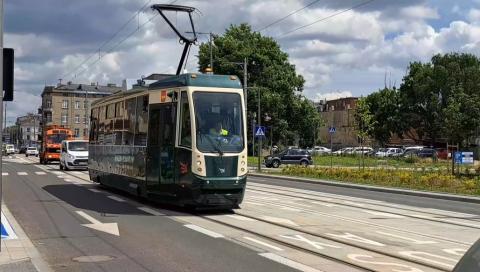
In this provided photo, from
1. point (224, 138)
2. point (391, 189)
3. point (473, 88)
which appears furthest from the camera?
point (473, 88)

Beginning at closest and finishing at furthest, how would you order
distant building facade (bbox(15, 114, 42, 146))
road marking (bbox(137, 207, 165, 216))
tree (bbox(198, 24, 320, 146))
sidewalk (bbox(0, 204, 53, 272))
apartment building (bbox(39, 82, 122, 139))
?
sidewalk (bbox(0, 204, 53, 272)) → road marking (bbox(137, 207, 165, 216)) → tree (bbox(198, 24, 320, 146)) → apartment building (bbox(39, 82, 122, 139)) → distant building facade (bbox(15, 114, 42, 146))

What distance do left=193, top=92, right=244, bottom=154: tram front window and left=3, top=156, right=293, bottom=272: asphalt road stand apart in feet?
6.80

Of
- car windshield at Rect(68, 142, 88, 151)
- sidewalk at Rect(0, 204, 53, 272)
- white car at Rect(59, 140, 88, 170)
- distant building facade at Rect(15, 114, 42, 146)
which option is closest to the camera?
sidewalk at Rect(0, 204, 53, 272)

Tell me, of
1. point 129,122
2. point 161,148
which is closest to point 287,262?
point 161,148

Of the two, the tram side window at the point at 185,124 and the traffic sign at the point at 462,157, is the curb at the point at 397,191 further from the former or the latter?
the tram side window at the point at 185,124

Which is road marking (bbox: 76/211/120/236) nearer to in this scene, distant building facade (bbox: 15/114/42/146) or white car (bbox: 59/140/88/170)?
white car (bbox: 59/140/88/170)

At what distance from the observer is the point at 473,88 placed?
3243 inches

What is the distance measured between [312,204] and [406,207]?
274cm

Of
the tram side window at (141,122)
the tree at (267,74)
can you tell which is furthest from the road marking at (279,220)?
the tree at (267,74)

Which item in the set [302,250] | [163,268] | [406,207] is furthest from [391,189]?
[163,268]

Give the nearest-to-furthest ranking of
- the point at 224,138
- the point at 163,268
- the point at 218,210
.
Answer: the point at 163,268
the point at 224,138
the point at 218,210

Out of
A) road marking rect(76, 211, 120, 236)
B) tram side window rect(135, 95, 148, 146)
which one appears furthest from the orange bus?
road marking rect(76, 211, 120, 236)

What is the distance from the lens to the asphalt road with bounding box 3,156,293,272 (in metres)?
8.44

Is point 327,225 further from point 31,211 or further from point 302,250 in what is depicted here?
point 31,211
